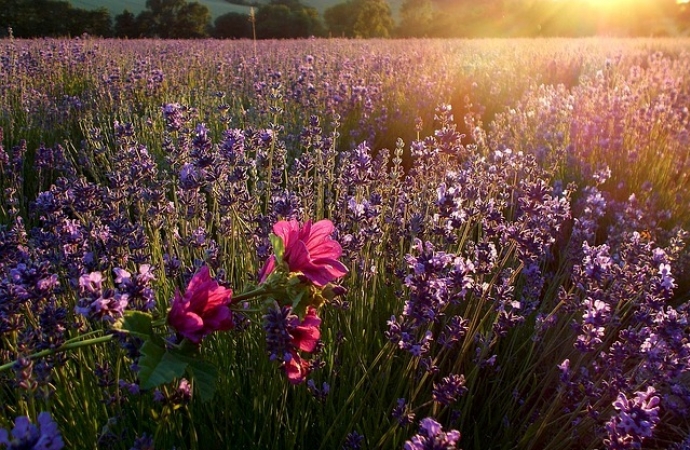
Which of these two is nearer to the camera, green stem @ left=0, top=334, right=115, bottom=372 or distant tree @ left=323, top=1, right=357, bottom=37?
green stem @ left=0, top=334, right=115, bottom=372

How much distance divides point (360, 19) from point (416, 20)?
757 cm

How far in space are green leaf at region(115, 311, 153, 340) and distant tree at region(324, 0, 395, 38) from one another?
3652cm

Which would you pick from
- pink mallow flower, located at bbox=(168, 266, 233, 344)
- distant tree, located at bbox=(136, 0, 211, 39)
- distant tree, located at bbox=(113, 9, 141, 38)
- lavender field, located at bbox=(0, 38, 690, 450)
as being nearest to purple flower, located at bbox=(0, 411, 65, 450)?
lavender field, located at bbox=(0, 38, 690, 450)

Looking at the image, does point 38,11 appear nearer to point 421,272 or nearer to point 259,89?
point 259,89

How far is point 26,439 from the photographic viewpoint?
70 cm

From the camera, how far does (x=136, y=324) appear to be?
0.97m

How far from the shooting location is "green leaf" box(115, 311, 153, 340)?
95 cm

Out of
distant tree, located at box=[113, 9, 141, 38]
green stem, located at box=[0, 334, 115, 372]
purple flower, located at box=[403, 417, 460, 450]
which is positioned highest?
distant tree, located at box=[113, 9, 141, 38]

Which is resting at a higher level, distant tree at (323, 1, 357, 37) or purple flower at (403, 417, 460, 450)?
distant tree at (323, 1, 357, 37)

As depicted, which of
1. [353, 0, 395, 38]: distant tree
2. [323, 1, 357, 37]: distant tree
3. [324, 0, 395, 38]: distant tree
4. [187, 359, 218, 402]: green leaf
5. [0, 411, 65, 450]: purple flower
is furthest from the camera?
[323, 1, 357, 37]: distant tree

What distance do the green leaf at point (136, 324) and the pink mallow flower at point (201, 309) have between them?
0.12 ft

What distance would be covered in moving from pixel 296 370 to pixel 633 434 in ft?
2.16

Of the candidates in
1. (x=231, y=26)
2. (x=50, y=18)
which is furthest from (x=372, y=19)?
(x=50, y=18)

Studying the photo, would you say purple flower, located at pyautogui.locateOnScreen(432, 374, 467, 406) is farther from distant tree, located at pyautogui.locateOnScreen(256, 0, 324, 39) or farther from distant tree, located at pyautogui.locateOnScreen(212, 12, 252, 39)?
distant tree, located at pyautogui.locateOnScreen(212, 12, 252, 39)
